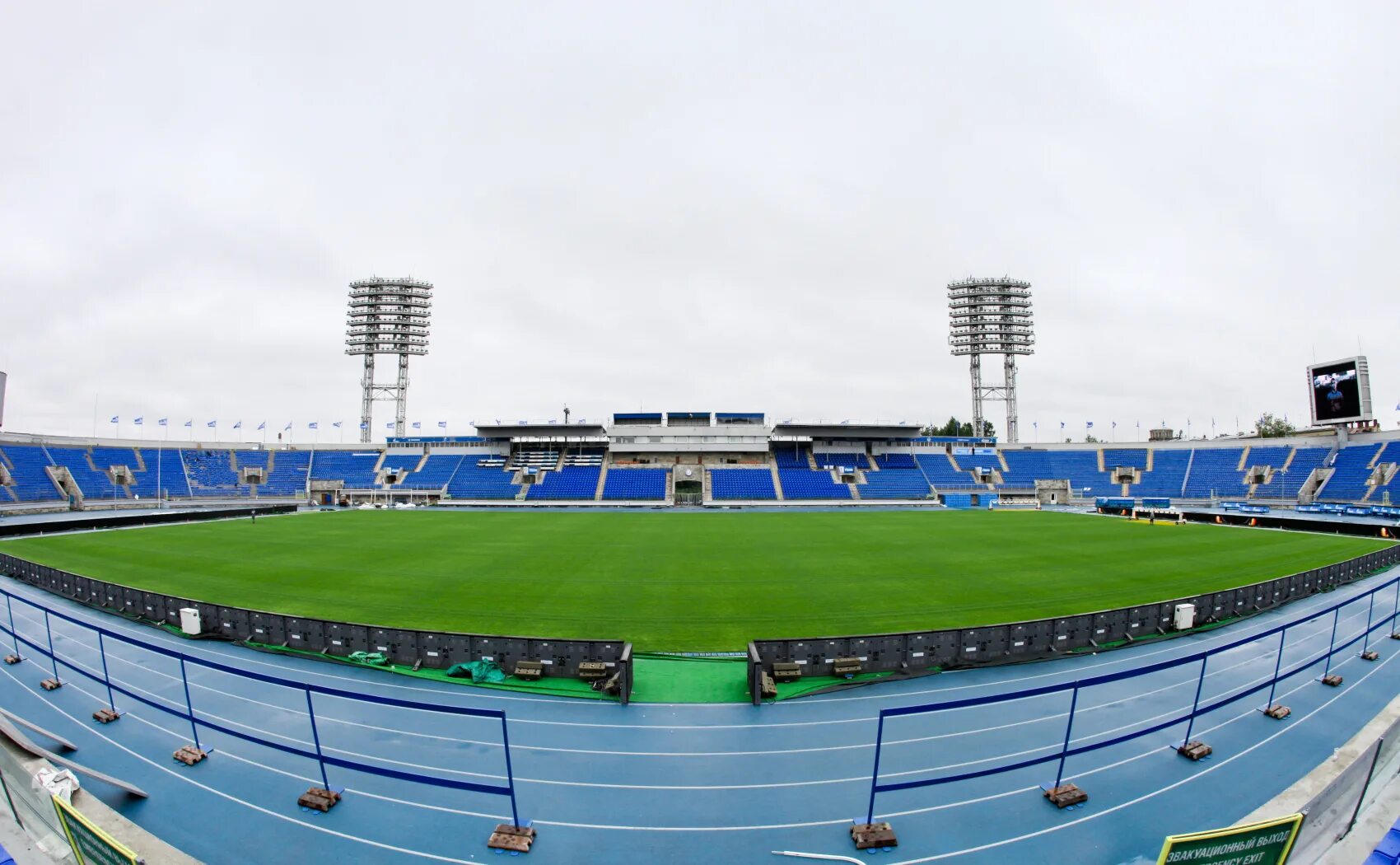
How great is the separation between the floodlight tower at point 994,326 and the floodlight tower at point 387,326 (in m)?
64.8

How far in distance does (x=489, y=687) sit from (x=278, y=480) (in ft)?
196

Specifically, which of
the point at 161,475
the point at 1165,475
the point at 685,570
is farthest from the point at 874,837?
the point at 161,475

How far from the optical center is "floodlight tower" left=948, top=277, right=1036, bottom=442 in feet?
205

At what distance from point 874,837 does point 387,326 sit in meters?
70.7

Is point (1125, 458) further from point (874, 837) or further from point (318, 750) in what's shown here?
point (318, 750)

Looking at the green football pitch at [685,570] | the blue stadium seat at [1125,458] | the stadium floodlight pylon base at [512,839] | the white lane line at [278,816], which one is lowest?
the green football pitch at [685,570]

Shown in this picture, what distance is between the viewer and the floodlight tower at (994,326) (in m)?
62.5

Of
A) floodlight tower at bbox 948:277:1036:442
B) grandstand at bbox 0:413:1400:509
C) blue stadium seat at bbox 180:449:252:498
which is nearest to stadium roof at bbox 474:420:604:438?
grandstand at bbox 0:413:1400:509

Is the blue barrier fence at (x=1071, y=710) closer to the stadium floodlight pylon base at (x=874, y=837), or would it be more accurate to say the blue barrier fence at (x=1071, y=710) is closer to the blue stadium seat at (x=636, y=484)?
the stadium floodlight pylon base at (x=874, y=837)

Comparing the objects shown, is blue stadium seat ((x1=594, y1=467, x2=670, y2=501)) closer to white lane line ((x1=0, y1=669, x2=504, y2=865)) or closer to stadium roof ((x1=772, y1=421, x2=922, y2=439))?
stadium roof ((x1=772, y1=421, x2=922, y2=439))

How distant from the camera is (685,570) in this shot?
18.2m

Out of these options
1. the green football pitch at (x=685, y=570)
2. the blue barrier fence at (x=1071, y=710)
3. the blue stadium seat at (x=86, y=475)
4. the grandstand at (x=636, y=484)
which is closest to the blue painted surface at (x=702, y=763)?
the blue barrier fence at (x=1071, y=710)

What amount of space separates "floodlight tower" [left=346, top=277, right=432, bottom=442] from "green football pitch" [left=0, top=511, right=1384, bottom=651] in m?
32.8

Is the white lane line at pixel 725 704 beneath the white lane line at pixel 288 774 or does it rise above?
beneath
